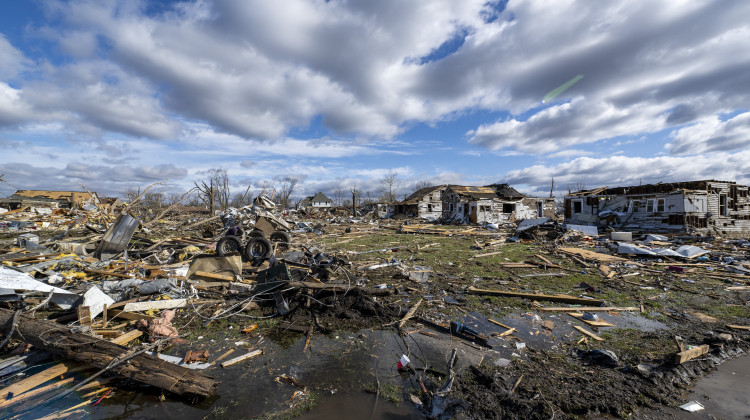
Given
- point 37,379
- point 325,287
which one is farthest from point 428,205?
point 37,379

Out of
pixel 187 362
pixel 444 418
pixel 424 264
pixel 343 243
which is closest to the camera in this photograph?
pixel 444 418

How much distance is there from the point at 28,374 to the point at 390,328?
5211 millimetres

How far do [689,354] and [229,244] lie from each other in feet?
39.3

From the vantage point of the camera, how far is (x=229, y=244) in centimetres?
1084

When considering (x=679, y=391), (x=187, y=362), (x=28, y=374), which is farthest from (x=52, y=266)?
(x=679, y=391)

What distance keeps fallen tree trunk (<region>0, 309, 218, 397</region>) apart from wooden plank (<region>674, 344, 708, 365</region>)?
6296 millimetres

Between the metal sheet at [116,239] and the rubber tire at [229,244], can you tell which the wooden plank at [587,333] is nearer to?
the rubber tire at [229,244]

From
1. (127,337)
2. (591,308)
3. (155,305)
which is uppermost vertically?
(155,305)

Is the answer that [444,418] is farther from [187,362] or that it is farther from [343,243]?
[343,243]

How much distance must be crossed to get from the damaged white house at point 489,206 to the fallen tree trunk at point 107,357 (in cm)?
2957

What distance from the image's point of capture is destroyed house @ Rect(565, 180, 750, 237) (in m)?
19.9

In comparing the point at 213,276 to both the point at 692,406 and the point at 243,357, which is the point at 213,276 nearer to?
the point at 243,357

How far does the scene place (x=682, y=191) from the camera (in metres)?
19.6

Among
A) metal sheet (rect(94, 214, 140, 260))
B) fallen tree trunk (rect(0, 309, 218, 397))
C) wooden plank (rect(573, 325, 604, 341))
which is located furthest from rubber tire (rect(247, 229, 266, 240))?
wooden plank (rect(573, 325, 604, 341))
